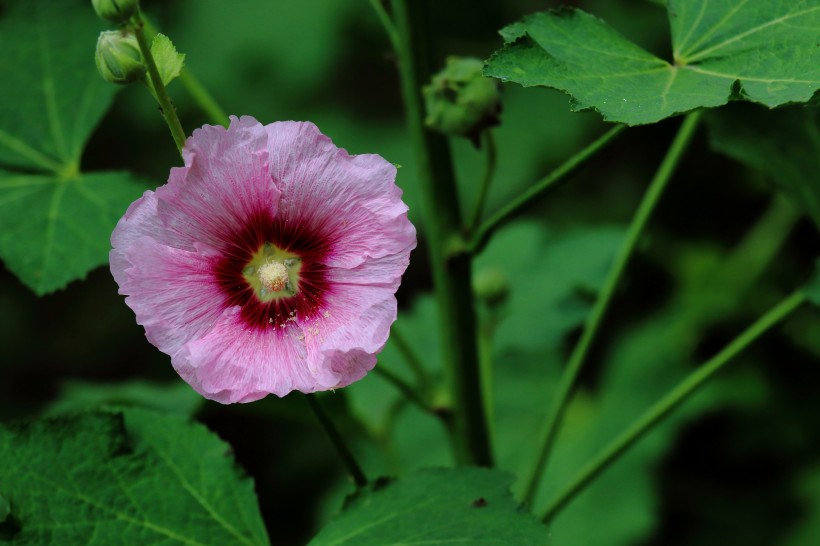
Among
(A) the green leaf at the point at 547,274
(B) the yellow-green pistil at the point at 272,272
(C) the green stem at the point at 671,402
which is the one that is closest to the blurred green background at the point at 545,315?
(A) the green leaf at the point at 547,274

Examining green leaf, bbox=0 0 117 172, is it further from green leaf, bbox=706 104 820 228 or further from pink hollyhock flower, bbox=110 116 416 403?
green leaf, bbox=706 104 820 228

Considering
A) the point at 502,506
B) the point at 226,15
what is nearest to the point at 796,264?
the point at 226,15

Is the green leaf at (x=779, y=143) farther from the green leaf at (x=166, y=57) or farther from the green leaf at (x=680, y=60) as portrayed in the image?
the green leaf at (x=166, y=57)

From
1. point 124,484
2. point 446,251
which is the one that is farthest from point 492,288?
point 124,484

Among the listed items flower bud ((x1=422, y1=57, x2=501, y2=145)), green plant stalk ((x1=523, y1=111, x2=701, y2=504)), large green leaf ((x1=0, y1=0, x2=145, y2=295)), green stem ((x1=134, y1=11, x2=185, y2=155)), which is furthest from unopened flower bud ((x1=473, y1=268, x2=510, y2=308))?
green stem ((x1=134, y1=11, x2=185, y2=155))

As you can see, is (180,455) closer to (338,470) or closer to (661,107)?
(661,107)
